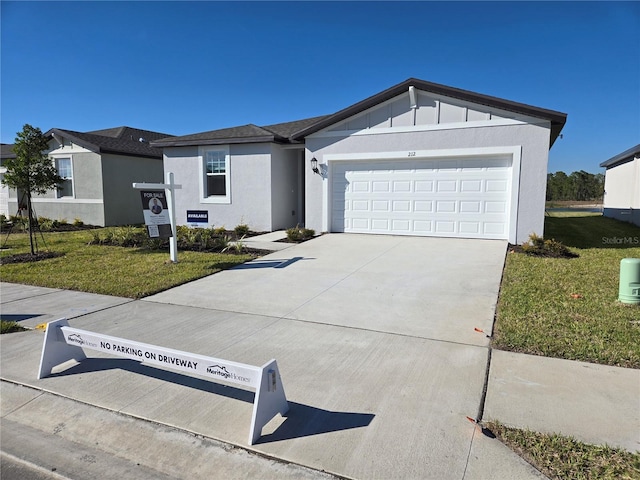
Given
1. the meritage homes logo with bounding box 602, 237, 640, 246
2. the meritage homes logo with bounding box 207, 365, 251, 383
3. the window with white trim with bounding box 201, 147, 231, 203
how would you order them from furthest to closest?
the window with white trim with bounding box 201, 147, 231, 203 < the meritage homes logo with bounding box 602, 237, 640, 246 < the meritage homes logo with bounding box 207, 365, 251, 383

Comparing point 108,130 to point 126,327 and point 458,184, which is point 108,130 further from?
point 126,327

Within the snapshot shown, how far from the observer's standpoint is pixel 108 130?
2394 cm

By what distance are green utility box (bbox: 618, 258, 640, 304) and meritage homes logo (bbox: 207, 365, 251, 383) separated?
556 cm

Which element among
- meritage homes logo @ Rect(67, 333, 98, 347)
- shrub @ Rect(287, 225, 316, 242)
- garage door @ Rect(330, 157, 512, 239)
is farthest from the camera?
shrub @ Rect(287, 225, 316, 242)

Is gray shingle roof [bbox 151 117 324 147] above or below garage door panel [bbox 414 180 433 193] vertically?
above

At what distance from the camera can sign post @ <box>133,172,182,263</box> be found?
8.76m

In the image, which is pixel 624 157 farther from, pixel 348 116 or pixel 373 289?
pixel 373 289

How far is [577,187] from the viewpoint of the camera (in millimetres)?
46906

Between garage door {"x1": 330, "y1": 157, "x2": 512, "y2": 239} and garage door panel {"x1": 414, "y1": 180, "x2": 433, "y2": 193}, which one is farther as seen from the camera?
garage door panel {"x1": 414, "y1": 180, "x2": 433, "y2": 193}

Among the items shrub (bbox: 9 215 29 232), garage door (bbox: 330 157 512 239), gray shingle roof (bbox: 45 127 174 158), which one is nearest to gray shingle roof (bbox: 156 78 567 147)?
garage door (bbox: 330 157 512 239)

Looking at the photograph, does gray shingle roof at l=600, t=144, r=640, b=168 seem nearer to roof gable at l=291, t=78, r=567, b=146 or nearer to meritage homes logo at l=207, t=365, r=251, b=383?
roof gable at l=291, t=78, r=567, b=146

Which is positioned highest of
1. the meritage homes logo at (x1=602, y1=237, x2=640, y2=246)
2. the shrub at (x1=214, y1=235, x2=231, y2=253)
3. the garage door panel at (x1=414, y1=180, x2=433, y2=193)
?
the garage door panel at (x1=414, y1=180, x2=433, y2=193)

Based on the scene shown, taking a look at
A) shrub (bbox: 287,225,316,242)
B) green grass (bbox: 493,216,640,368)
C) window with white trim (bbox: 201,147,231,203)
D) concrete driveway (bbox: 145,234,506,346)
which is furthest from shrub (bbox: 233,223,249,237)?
green grass (bbox: 493,216,640,368)

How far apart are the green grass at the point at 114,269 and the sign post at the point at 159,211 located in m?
0.69
